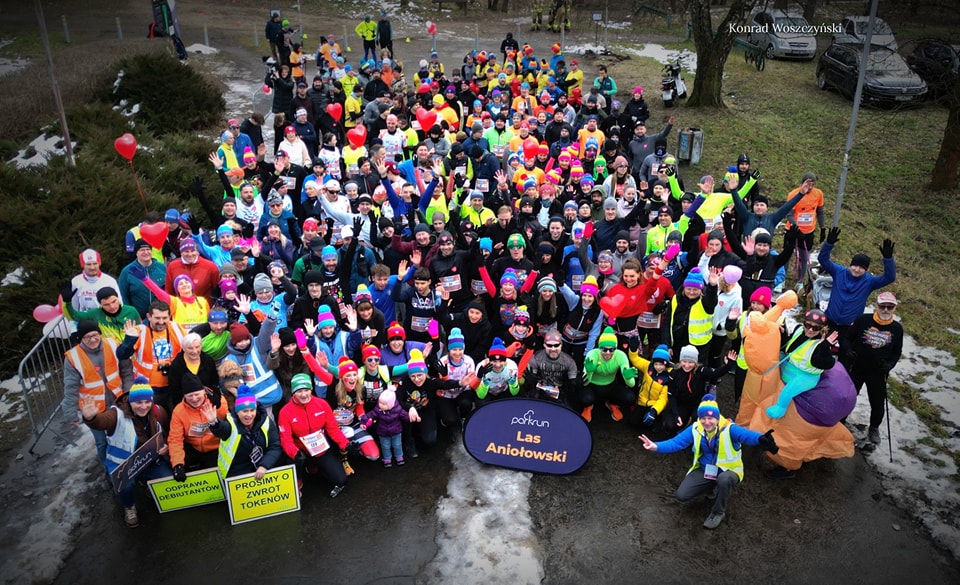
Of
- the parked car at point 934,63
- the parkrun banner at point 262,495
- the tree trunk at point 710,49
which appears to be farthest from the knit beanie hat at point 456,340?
the tree trunk at point 710,49

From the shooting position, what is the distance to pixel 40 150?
44.4ft

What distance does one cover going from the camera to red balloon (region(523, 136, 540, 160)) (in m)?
13.0

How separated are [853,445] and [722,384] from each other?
1928 mm

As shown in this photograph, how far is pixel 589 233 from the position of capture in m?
9.85

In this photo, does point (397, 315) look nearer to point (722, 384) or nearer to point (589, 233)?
point (589, 233)

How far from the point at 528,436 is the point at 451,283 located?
242cm

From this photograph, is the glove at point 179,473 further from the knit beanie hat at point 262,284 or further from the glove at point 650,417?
the glove at point 650,417

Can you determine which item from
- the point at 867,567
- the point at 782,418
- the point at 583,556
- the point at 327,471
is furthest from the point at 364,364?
the point at 867,567

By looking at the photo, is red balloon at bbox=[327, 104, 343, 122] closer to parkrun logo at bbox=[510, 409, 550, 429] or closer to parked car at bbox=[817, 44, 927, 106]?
parkrun logo at bbox=[510, 409, 550, 429]

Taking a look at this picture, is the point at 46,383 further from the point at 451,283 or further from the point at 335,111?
the point at 335,111

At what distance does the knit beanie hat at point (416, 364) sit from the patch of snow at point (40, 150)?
9400 mm

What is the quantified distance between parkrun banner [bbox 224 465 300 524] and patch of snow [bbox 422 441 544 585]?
1.49m

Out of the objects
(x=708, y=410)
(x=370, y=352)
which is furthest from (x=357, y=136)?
(x=708, y=410)

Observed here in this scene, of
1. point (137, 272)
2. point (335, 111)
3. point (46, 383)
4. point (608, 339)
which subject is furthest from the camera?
point (335, 111)
